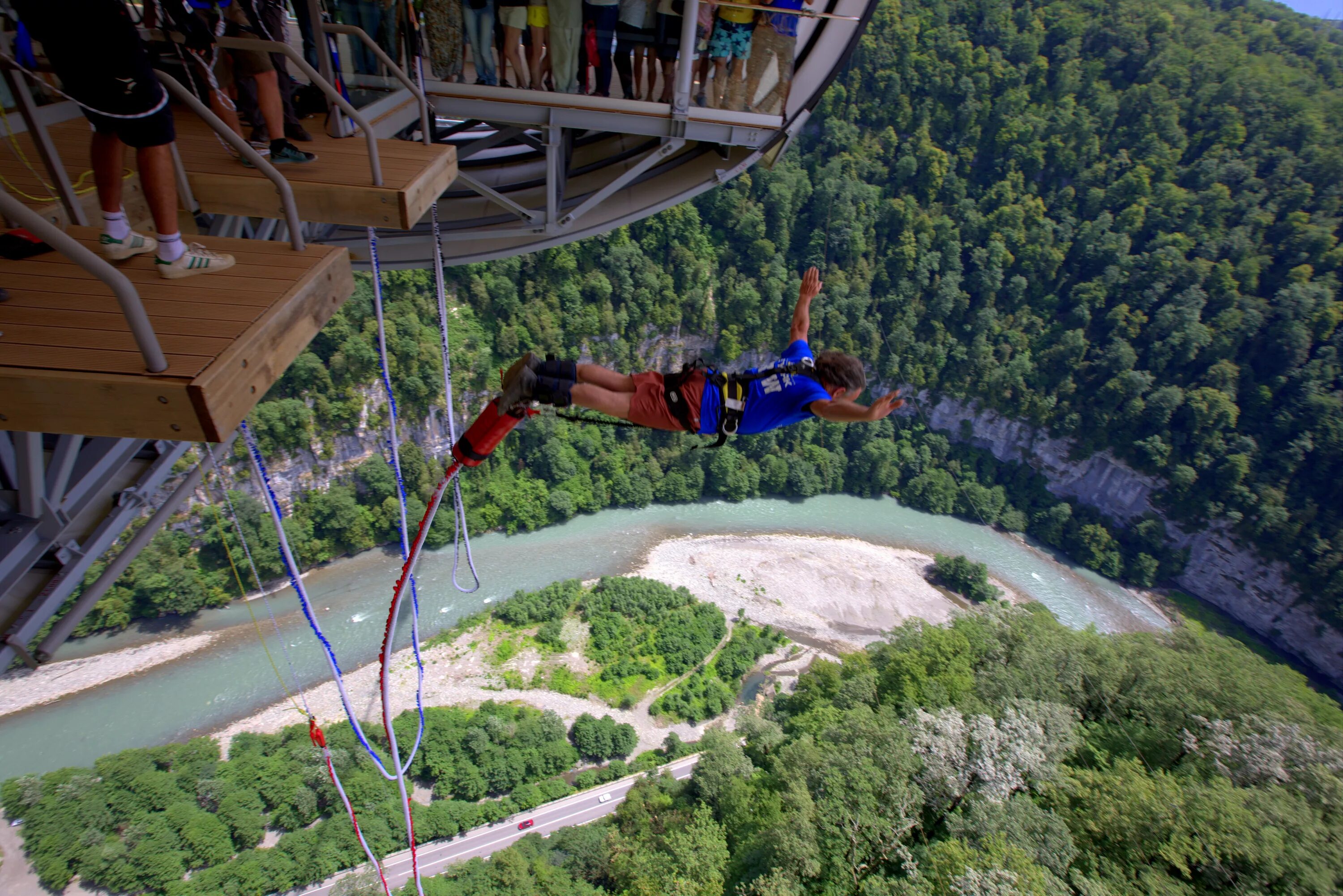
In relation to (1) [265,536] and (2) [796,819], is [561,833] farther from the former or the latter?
(1) [265,536]

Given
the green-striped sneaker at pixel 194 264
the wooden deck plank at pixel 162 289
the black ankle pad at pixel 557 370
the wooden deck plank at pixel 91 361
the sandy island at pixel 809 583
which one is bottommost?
the sandy island at pixel 809 583

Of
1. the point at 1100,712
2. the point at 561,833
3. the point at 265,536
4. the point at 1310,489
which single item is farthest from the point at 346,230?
the point at 1310,489

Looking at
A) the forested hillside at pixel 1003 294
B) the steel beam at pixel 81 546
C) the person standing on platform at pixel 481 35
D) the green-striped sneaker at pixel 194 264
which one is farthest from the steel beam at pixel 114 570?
the forested hillside at pixel 1003 294

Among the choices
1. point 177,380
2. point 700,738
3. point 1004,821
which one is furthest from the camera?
point 700,738

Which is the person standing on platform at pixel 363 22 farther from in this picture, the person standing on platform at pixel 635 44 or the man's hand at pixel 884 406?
the man's hand at pixel 884 406

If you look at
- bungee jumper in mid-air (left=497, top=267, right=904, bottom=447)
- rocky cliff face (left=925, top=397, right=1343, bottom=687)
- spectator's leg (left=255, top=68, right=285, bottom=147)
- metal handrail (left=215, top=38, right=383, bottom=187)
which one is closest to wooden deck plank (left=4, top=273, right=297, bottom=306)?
metal handrail (left=215, top=38, right=383, bottom=187)

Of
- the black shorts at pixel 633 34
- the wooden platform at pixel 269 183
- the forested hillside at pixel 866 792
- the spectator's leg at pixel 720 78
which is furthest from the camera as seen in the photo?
the forested hillside at pixel 866 792
